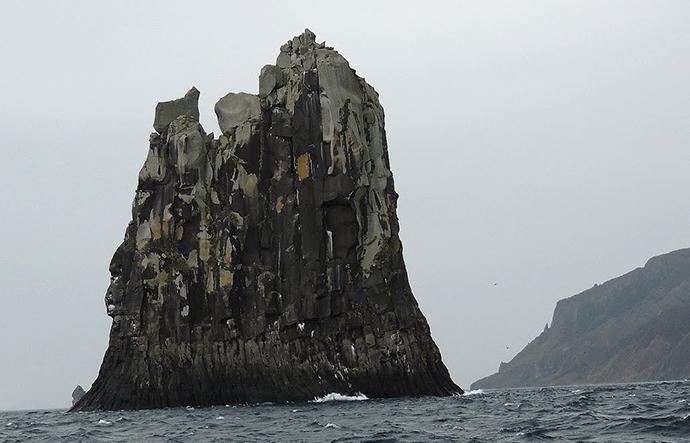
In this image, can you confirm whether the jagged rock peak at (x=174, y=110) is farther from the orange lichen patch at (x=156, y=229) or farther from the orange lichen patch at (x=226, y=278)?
the orange lichen patch at (x=226, y=278)

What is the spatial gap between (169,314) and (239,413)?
931 inches

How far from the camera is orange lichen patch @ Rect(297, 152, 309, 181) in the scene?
79.6 m

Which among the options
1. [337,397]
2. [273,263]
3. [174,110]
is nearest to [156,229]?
[273,263]

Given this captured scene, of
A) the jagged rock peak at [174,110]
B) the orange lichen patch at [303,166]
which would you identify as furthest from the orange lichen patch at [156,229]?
the orange lichen patch at [303,166]

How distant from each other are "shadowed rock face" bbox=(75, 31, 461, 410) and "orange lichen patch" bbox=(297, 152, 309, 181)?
11 centimetres

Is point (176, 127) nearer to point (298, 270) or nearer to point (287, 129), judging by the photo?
point (287, 129)

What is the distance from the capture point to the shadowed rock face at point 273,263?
7525cm

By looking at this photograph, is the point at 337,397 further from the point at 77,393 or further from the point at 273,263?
the point at 77,393

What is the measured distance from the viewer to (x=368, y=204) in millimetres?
80000

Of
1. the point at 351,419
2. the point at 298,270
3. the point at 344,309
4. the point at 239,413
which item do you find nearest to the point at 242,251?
the point at 298,270

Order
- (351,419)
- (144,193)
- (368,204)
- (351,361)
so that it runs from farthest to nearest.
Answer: (144,193) < (368,204) < (351,361) < (351,419)

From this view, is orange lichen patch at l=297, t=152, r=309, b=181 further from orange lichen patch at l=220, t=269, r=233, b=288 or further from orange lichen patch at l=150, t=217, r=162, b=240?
orange lichen patch at l=150, t=217, r=162, b=240

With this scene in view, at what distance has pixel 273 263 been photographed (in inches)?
3130

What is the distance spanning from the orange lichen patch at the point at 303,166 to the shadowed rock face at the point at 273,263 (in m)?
0.11
